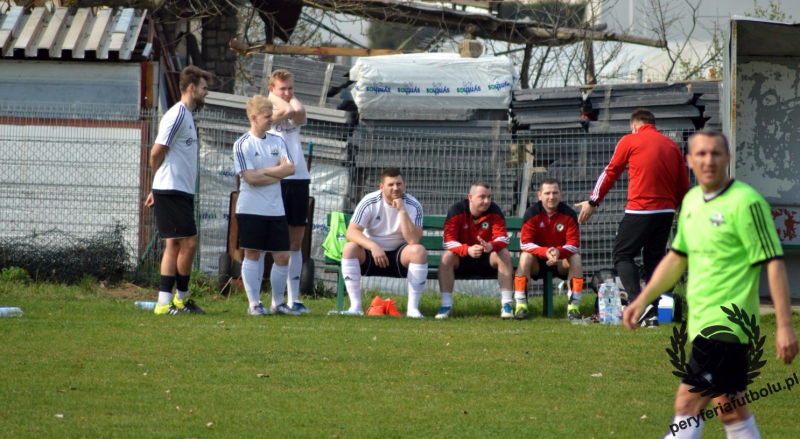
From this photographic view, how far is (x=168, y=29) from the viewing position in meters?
16.8

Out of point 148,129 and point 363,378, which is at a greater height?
point 148,129

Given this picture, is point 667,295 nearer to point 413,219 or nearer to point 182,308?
point 413,219

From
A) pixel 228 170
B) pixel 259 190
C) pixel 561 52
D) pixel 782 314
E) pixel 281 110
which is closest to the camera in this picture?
pixel 782 314

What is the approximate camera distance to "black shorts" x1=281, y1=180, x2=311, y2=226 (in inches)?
359

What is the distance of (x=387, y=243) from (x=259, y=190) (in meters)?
1.66

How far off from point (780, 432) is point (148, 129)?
975cm

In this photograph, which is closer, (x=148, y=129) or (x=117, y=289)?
(x=117, y=289)

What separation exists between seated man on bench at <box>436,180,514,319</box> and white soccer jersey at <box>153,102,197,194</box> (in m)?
2.70

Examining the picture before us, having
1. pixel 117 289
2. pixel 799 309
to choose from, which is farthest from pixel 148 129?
pixel 799 309

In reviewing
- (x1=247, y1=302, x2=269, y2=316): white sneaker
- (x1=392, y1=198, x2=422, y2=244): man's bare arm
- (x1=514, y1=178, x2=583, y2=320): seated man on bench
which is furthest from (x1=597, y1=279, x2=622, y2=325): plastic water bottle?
(x1=247, y1=302, x2=269, y2=316): white sneaker

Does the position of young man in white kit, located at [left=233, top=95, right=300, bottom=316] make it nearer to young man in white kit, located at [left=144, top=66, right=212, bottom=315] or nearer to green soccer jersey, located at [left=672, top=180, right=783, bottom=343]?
young man in white kit, located at [left=144, top=66, right=212, bottom=315]

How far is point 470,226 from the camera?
964cm

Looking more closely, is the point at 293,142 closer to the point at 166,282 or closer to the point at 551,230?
the point at 166,282

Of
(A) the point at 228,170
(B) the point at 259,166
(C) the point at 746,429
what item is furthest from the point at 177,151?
(C) the point at 746,429
